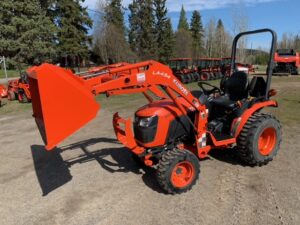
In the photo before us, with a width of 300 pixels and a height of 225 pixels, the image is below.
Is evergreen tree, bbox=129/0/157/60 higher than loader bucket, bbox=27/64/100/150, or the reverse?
evergreen tree, bbox=129/0/157/60

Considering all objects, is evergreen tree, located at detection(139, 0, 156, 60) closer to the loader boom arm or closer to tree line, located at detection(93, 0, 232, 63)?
tree line, located at detection(93, 0, 232, 63)

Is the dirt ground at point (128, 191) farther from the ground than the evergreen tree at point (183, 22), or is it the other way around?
the evergreen tree at point (183, 22)

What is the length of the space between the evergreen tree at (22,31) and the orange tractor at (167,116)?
2800 cm

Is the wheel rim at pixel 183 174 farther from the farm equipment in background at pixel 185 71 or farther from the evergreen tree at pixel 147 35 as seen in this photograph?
the evergreen tree at pixel 147 35

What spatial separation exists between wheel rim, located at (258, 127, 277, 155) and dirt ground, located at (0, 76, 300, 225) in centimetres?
24

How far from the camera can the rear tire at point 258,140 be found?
506cm

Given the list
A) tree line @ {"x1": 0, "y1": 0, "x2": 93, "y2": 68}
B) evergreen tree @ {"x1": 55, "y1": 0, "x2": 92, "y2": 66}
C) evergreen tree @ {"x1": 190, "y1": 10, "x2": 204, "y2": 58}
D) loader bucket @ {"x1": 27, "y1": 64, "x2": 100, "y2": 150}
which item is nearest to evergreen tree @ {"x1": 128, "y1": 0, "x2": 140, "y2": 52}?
evergreen tree @ {"x1": 55, "y1": 0, "x2": 92, "y2": 66}

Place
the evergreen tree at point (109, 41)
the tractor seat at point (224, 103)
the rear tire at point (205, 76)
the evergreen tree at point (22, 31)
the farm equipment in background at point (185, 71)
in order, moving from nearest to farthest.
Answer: the tractor seat at point (224, 103) → the farm equipment in background at point (185, 71) → the rear tire at point (205, 76) → the evergreen tree at point (22, 31) → the evergreen tree at point (109, 41)

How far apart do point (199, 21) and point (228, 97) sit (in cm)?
6962

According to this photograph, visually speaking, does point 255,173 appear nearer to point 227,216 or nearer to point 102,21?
point 227,216

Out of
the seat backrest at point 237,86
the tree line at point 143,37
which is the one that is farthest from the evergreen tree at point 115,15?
the seat backrest at point 237,86

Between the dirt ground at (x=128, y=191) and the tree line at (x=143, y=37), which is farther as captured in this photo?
the tree line at (x=143, y=37)

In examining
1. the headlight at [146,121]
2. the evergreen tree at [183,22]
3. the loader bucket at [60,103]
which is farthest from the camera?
the evergreen tree at [183,22]

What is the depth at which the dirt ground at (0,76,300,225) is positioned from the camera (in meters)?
3.86
